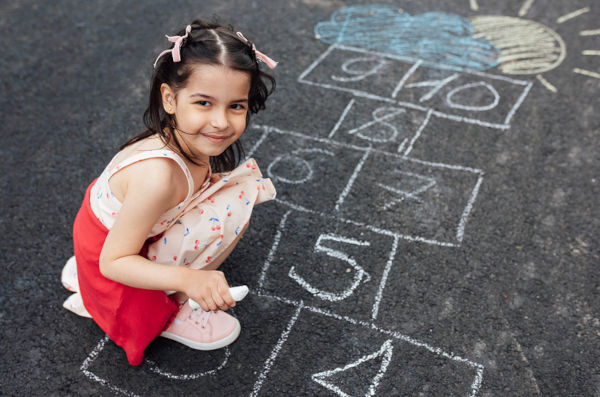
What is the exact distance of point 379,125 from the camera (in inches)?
129

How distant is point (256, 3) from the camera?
4426 millimetres

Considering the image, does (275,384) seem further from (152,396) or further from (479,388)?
(479,388)

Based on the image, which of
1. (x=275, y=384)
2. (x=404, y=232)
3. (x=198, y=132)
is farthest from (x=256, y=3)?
(x=275, y=384)

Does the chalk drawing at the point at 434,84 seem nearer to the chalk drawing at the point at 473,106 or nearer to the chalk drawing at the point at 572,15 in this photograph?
the chalk drawing at the point at 473,106

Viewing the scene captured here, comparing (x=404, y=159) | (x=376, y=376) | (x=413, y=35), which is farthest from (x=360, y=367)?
(x=413, y=35)

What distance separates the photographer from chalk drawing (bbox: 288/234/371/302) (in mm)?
2422

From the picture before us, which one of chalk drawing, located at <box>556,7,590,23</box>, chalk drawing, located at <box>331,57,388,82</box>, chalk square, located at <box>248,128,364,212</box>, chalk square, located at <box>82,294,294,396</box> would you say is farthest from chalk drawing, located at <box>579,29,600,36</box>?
chalk square, located at <box>82,294,294,396</box>

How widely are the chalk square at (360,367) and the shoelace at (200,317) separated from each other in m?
0.35

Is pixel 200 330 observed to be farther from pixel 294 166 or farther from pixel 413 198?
pixel 413 198

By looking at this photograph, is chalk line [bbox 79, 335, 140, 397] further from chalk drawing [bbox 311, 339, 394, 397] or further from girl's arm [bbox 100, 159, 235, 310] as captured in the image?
chalk drawing [bbox 311, 339, 394, 397]

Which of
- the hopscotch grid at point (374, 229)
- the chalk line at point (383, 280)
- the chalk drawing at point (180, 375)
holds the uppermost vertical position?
the hopscotch grid at point (374, 229)

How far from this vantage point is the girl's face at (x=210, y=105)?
1.74 m

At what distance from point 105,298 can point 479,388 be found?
1.52 metres

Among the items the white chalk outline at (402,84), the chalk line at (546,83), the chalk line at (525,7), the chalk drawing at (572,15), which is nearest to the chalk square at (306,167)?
the white chalk outline at (402,84)
